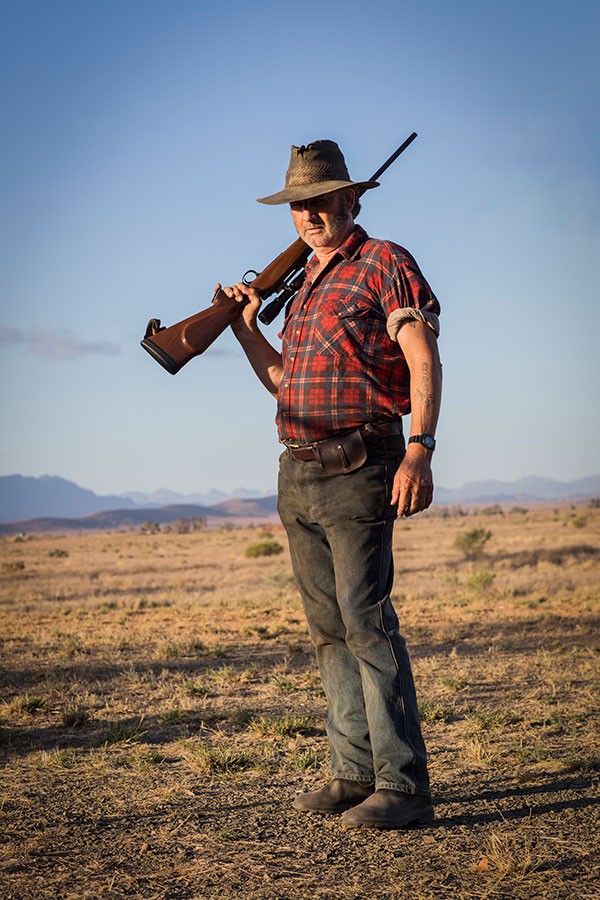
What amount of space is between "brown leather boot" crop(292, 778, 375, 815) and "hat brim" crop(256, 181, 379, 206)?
2516mm

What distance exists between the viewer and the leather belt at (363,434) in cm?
375

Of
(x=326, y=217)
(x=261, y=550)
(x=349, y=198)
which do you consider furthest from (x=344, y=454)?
(x=261, y=550)

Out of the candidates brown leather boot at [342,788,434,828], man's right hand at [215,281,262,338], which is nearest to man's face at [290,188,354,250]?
man's right hand at [215,281,262,338]

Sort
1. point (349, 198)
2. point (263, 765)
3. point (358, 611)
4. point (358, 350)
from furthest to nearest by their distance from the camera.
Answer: point (263, 765) → point (349, 198) → point (358, 350) → point (358, 611)

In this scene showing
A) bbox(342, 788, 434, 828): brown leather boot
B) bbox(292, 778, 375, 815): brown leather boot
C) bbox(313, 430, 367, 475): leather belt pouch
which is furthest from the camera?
bbox(292, 778, 375, 815): brown leather boot

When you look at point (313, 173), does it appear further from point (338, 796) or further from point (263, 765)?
point (263, 765)

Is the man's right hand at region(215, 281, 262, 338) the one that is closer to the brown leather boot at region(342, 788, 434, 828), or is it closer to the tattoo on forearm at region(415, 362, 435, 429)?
the tattoo on forearm at region(415, 362, 435, 429)

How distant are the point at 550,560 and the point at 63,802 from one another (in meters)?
23.4

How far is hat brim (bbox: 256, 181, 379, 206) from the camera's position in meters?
3.83

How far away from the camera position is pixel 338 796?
3828 millimetres

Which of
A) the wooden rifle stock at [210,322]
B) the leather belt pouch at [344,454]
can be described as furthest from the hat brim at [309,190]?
the leather belt pouch at [344,454]

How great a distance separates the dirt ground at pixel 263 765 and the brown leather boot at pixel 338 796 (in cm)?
6

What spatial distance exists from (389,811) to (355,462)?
138 cm

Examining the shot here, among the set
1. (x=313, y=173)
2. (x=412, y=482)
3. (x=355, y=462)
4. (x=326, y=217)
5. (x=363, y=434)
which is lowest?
(x=412, y=482)
